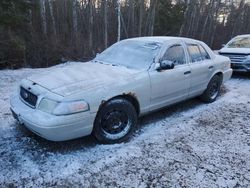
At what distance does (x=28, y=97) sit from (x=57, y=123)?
78 cm

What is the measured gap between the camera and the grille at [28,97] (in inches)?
136

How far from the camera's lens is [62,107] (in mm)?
3160

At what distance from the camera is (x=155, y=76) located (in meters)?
4.16

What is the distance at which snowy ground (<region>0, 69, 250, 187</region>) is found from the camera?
3033 mm

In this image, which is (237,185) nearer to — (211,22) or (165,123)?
(165,123)

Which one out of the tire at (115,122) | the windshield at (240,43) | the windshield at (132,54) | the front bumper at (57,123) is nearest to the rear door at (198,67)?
the windshield at (132,54)

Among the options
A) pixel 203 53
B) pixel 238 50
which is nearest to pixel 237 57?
pixel 238 50

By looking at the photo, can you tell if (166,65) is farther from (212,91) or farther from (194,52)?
(212,91)

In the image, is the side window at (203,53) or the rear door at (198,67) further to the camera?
the side window at (203,53)

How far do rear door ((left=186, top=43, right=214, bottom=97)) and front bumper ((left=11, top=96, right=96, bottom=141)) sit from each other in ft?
8.41

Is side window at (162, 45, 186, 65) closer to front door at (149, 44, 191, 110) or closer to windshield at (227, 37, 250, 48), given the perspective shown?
front door at (149, 44, 191, 110)

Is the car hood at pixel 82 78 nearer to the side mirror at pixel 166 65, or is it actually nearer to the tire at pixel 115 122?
the tire at pixel 115 122

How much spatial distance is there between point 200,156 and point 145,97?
1.25m

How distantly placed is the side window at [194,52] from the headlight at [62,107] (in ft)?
9.15
